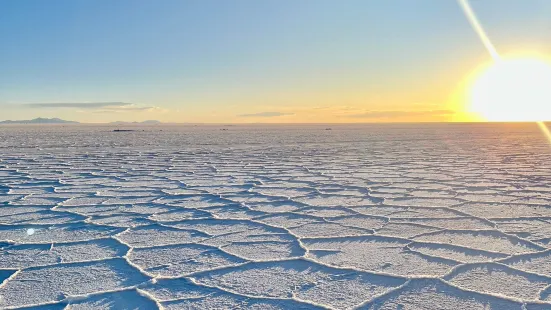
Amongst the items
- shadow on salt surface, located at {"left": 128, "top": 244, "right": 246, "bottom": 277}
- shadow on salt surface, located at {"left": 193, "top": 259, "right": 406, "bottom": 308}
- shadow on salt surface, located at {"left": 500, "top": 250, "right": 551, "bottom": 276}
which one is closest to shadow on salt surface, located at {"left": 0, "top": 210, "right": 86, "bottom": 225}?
shadow on salt surface, located at {"left": 128, "top": 244, "right": 246, "bottom": 277}

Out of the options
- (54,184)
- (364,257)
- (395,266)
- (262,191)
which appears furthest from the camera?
(54,184)

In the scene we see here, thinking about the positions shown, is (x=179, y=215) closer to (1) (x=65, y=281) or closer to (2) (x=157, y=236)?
(2) (x=157, y=236)

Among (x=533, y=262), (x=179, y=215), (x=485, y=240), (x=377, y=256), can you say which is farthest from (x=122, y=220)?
(x=533, y=262)

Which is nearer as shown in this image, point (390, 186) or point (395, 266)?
point (395, 266)

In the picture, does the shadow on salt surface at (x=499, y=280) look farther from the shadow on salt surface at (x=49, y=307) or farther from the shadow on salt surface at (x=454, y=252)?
the shadow on salt surface at (x=49, y=307)

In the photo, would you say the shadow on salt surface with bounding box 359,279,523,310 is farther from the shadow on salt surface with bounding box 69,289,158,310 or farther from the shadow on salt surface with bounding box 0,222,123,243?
the shadow on salt surface with bounding box 0,222,123,243

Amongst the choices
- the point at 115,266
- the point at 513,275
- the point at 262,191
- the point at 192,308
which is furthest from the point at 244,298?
the point at 262,191

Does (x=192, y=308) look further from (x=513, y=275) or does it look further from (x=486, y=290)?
(x=513, y=275)
